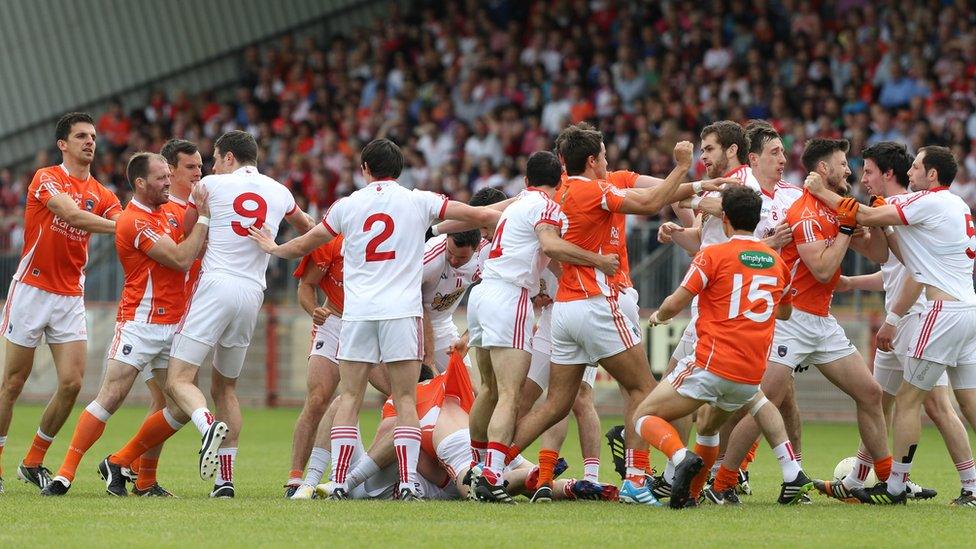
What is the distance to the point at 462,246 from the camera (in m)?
11.0

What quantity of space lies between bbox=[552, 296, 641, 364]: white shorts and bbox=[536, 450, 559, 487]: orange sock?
814 millimetres

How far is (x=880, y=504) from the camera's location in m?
9.97

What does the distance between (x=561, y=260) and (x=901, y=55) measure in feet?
46.4

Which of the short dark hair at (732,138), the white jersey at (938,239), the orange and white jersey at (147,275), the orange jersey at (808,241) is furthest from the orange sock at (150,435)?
the white jersey at (938,239)

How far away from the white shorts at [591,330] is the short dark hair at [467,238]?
1.37 metres

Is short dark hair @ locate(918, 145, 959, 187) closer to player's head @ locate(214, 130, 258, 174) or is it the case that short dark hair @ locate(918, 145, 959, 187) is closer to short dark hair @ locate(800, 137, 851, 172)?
short dark hair @ locate(800, 137, 851, 172)

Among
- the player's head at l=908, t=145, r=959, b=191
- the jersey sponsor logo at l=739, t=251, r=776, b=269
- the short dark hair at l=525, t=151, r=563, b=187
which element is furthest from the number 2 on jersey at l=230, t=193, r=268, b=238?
the player's head at l=908, t=145, r=959, b=191

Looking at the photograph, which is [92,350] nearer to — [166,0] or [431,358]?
[166,0]

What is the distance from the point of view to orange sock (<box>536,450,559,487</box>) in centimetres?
1006

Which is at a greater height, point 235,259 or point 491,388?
point 235,259

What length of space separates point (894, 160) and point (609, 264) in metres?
2.44

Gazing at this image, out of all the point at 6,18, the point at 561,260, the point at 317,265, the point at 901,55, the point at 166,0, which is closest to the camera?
the point at 561,260

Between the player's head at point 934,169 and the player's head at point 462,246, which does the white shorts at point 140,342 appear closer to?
the player's head at point 462,246

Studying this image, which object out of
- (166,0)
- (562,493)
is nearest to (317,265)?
(562,493)
